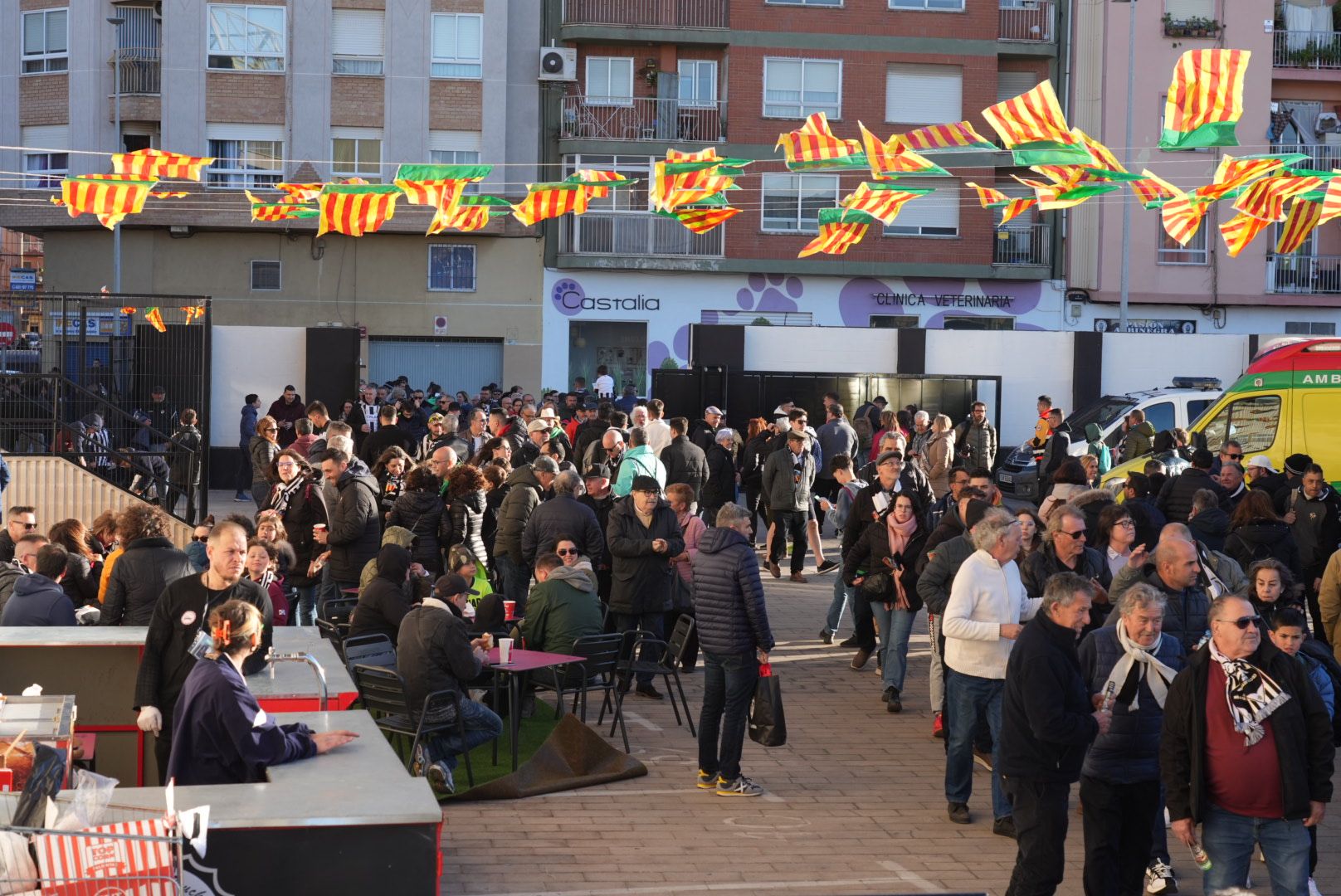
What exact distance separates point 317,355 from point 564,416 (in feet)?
16.0

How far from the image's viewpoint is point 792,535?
18.7 metres

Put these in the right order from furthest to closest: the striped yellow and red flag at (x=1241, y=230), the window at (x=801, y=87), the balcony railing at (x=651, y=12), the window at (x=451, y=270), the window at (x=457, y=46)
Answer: the window at (x=801, y=87), the balcony railing at (x=651, y=12), the window at (x=451, y=270), the window at (x=457, y=46), the striped yellow and red flag at (x=1241, y=230)

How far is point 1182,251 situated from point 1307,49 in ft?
19.8

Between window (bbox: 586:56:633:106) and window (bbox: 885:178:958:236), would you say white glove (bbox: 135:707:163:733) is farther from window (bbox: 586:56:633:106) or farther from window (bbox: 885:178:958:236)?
window (bbox: 885:178:958:236)

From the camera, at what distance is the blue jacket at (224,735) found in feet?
19.2

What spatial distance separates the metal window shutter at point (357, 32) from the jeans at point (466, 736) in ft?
96.3

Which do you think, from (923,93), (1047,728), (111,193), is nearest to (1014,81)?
(923,93)

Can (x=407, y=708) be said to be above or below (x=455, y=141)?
below

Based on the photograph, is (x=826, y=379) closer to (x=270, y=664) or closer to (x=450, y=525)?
(x=450, y=525)

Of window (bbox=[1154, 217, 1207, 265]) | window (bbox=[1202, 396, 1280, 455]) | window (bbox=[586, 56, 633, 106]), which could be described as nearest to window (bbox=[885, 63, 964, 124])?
window (bbox=[1154, 217, 1207, 265])

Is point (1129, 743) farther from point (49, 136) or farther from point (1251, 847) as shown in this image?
point (49, 136)

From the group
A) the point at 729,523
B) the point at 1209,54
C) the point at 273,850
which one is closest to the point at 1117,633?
the point at 729,523

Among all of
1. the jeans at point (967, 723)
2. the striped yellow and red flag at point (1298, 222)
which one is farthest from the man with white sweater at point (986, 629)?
the striped yellow and red flag at point (1298, 222)

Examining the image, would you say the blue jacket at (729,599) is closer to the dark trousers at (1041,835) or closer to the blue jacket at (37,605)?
the dark trousers at (1041,835)
